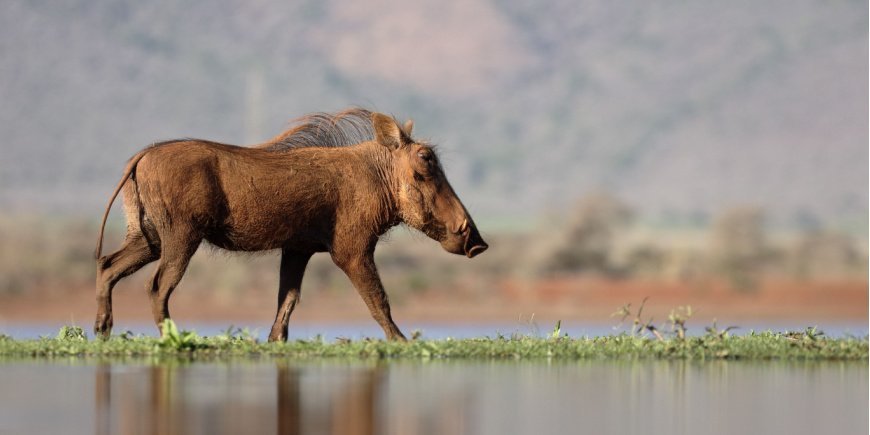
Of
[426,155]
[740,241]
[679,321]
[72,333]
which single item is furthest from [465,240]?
[740,241]

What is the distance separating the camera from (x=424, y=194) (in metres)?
17.8

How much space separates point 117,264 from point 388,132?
10.8 ft

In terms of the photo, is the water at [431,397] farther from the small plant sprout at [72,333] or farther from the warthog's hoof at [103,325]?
the small plant sprout at [72,333]

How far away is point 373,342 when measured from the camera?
52.3 ft

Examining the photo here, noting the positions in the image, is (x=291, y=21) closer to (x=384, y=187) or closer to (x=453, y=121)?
(x=453, y=121)

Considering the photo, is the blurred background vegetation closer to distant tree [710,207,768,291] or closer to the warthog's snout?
distant tree [710,207,768,291]

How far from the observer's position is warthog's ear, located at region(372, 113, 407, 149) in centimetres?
1789

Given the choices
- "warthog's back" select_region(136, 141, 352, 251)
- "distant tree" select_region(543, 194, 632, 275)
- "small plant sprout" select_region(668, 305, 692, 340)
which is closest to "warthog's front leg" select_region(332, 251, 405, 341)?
"warthog's back" select_region(136, 141, 352, 251)

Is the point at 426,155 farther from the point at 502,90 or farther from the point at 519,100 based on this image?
the point at 502,90

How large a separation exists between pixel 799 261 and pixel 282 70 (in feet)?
233

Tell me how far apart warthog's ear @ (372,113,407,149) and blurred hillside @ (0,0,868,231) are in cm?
7756

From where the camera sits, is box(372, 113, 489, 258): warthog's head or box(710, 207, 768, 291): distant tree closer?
box(372, 113, 489, 258): warthog's head

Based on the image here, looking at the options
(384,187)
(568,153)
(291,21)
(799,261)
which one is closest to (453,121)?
(568,153)

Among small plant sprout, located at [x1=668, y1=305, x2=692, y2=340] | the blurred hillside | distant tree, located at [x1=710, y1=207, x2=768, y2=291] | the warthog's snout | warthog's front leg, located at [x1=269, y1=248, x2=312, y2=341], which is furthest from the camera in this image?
the blurred hillside
